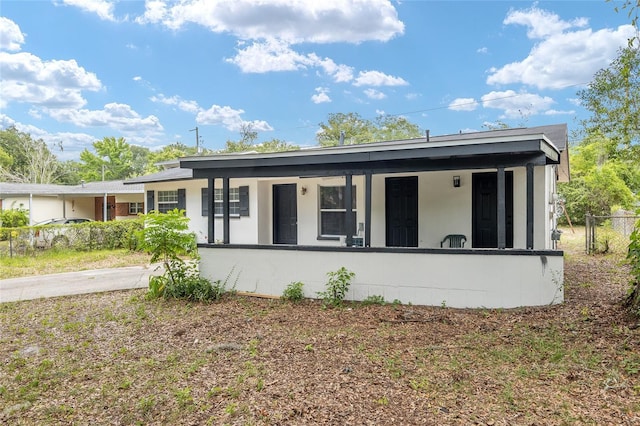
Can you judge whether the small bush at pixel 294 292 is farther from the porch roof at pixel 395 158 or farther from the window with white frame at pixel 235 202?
the window with white frame at pixel 235 202

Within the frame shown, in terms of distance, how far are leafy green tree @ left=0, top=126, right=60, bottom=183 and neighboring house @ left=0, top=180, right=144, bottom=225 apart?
73.7 ft

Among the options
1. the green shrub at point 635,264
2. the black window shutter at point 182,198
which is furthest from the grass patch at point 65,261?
the green shrub at point 635,264

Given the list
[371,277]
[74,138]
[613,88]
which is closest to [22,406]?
[371,277]

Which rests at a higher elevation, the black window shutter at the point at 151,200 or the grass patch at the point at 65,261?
the black window shutter at the point at 151,200

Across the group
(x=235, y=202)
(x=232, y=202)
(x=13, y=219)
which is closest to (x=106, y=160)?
(x=13, y=219)

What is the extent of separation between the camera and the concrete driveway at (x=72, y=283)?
24.7ft

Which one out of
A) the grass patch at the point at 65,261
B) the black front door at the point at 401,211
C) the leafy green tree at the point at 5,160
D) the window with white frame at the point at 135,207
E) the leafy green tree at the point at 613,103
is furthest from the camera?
the leafy green tree at the point at 5,160

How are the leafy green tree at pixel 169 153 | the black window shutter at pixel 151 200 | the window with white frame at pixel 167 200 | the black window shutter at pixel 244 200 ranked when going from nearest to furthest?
the black window shutter at pixel 244 200, the window with white frame at pixel 167 200, the black window shutter at pixel 151 200, the leafy green tree at pixel 169 153

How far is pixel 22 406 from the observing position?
3.24 m

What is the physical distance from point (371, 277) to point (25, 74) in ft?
87.0

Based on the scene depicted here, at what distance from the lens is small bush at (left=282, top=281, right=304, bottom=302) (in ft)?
20.8

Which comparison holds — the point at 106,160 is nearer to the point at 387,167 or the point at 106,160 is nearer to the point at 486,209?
the point at 387,167

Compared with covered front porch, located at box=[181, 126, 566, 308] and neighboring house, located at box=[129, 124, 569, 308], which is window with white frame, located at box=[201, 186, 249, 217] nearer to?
neighboring house, located at box=[129, 124, 569, 308]

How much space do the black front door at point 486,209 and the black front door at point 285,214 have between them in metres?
4.56
